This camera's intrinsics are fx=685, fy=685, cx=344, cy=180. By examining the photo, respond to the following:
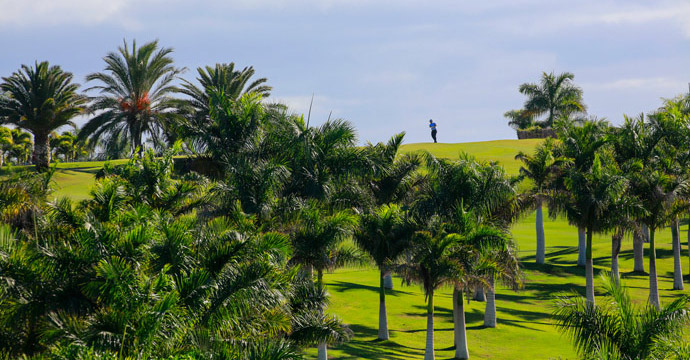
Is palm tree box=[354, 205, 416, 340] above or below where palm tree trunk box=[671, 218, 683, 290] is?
above

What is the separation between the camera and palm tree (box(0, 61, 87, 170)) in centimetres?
4784

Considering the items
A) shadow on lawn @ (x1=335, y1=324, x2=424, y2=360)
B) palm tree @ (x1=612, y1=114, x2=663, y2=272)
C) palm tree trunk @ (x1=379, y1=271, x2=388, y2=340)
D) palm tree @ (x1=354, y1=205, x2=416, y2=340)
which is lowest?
shadow on lawn @ (x1=335, y1=324, x2=424, y2=360)

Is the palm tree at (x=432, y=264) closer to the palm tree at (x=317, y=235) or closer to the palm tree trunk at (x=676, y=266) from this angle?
the palm tree at (x=317, y=235)

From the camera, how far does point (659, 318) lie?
16016mm

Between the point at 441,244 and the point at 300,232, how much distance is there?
5449 mm

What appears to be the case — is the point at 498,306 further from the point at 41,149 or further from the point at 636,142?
the point at 41,149

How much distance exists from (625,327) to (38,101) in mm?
43764

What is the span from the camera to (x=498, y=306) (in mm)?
39469

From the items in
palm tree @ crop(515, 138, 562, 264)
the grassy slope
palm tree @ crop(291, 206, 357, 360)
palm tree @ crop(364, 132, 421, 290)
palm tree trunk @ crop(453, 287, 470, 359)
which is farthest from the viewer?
palm tree @ crop(515, 138, 562, 264)

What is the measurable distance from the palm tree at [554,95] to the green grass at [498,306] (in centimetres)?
2368

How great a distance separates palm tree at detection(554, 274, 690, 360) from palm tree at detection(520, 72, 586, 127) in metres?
65.5

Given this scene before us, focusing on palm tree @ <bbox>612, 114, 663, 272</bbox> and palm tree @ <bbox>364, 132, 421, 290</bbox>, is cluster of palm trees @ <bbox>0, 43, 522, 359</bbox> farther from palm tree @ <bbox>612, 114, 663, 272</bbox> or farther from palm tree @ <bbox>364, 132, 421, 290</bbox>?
palm tree @ <bbox>612, 114, 663, 272</bbox>

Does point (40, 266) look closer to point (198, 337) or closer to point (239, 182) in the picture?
point (198, 337)

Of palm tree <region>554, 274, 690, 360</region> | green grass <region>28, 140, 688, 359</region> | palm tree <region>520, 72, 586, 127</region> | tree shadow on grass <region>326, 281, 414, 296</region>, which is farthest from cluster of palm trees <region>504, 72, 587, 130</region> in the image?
palm tree <region>554, 274, 690, 360</region>
